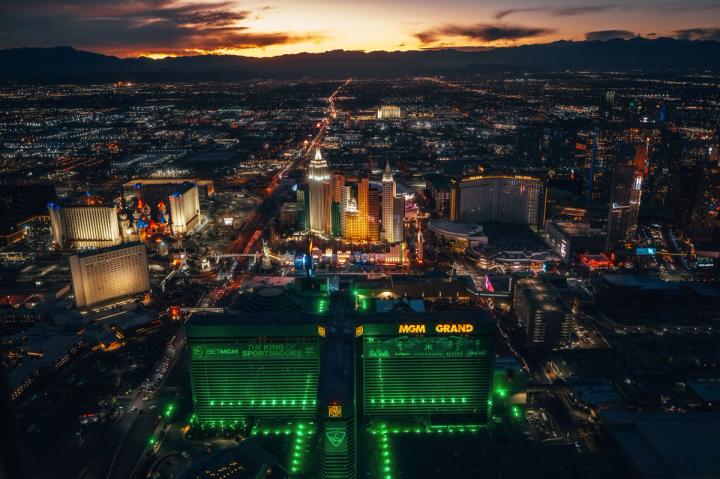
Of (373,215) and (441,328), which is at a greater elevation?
(441,328)

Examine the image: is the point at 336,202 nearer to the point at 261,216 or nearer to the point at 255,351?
the point at 261,216

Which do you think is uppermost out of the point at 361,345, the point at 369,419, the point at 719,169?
the point at 719,169

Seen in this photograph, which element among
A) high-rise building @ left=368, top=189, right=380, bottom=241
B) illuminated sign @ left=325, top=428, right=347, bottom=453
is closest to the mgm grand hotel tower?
illuminated sign @ left=325, top=428, right=347, bottom=453

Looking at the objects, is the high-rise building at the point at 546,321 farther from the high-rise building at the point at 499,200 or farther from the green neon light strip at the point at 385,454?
the high-rise building at the point at 499,200

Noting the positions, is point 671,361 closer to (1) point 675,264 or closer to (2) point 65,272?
(1) point 675,264

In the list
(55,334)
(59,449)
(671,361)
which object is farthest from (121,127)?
(671,361)

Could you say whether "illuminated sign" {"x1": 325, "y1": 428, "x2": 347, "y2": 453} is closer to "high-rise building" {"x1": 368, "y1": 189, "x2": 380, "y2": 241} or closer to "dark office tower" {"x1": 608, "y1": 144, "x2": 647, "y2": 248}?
"high-rise building" {"x1": 368, "y1": 189, "x2": 380, "y2": 241}

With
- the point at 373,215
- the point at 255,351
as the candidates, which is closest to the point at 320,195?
the point at 373,215
